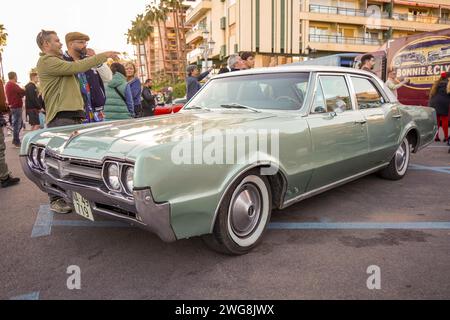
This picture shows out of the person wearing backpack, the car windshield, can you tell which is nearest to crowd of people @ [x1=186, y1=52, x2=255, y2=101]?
the person wearing backpack

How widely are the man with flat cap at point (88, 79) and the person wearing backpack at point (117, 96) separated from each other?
17 centimetres

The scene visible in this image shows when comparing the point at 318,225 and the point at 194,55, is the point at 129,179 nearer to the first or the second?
the point at 318,225

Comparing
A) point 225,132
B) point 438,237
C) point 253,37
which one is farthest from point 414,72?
point 253,37

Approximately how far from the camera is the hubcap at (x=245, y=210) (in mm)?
2604

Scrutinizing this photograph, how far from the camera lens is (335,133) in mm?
3326

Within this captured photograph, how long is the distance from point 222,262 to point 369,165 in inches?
91.2

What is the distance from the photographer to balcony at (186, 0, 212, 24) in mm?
36844

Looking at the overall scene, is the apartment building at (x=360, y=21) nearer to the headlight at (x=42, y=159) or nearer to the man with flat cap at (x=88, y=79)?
the man with flat cap at (x=88, y=79)

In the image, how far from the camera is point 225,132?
8.15ft

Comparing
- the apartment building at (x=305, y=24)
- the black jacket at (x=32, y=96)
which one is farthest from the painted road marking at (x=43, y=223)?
the apartment building at (x=305, y=24)

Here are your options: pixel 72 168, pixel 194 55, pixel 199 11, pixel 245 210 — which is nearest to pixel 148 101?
pixel 72 168

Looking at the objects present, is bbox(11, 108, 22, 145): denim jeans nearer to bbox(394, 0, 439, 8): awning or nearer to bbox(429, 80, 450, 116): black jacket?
bbox(429, 80, 450, 116): black jacket

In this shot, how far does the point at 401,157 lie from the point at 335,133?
2.09 meters
